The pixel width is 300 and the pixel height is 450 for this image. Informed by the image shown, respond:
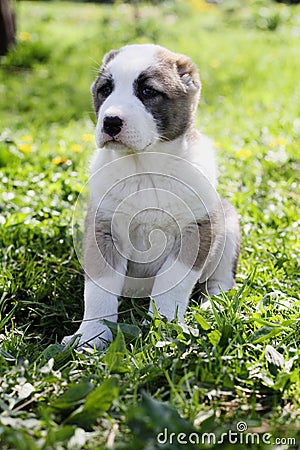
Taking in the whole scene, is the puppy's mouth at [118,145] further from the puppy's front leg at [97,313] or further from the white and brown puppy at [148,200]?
the puppy's front leg at [97,313]

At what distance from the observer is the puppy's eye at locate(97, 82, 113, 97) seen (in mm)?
3111

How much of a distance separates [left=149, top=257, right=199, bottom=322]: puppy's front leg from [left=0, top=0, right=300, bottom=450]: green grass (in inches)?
4.7

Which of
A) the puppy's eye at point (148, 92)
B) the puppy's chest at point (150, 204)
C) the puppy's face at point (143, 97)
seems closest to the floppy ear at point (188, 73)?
the puppy's face at point (143, 97)

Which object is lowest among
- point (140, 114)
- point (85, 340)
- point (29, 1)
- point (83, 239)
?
point (85, 340)

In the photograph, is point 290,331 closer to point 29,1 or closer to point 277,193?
point 277,193

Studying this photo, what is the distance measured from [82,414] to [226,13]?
48.6 ft

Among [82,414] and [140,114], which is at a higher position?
[140,114]

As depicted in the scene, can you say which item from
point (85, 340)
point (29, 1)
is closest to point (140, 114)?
point (85, 340)

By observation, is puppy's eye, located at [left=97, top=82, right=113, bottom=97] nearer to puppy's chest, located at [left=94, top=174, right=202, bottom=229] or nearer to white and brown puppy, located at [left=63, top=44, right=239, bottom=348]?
white and brown puppy, located at [left=63, top=44, right=239, bottom=348]

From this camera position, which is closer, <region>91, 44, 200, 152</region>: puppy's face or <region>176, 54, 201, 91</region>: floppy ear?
<region>91, 44, 200, 152</region>: puppy's face

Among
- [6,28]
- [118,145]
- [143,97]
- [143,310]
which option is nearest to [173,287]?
[143,310]

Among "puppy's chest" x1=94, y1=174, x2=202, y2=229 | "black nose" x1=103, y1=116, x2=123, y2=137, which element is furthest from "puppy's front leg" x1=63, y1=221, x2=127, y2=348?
"black nose" x1=103, y1=116, x2=123, y2=137

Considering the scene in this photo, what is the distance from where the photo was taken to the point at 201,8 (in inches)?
658

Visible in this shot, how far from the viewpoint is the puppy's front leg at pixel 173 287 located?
3.00 metres
